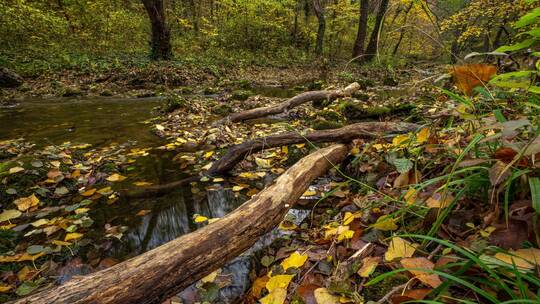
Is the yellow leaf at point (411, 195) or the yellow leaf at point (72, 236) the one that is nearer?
the yellow leaf at point (411, 195)

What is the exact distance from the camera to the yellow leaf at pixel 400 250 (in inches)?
48.4

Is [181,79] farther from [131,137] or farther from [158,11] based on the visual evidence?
[131,137]

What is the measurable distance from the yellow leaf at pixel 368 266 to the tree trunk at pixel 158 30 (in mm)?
11404

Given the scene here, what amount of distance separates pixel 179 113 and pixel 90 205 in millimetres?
3213

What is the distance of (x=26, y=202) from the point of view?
2.61 metres

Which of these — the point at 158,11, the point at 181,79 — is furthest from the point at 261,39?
the point at 181,79

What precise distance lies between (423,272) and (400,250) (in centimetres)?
20

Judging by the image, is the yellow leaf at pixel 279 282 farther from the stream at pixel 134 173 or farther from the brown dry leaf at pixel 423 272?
the brown dry leaf at pixel 423 272

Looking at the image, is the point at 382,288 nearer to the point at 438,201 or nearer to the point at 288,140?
the point at 438,201

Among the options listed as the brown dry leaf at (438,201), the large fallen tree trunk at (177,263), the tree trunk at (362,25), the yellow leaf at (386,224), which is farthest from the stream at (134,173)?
the tree trunk at (362,25)

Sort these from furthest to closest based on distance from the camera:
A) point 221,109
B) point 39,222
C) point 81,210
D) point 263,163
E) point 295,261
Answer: point 221,109 → point 263,163 → point 81,210 → point 39,222 → point 295,261

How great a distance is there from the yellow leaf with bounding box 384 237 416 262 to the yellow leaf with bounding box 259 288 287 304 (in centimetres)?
51

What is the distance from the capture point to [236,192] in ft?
9.48

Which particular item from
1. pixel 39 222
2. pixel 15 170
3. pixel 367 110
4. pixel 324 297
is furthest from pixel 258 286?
pixel 367 110
